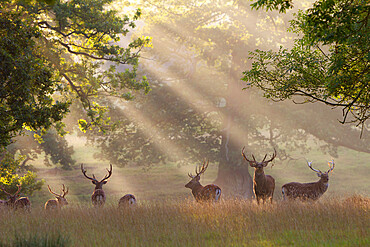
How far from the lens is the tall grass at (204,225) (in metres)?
8.89

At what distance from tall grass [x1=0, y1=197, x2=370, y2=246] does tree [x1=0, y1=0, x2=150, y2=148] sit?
8.71 feet

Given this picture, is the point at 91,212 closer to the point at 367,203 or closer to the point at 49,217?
the point at 49,217

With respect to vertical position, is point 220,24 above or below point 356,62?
above

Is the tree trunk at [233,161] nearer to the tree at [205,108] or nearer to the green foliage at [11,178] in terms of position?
the tree at [205,108]

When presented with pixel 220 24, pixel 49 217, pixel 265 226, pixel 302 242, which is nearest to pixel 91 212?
pixel 49 217

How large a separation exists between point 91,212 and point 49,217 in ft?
4.00

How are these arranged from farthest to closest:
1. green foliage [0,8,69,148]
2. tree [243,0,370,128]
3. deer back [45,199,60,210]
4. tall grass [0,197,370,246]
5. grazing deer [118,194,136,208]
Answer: deer back [45,199,60,210]
grazing deer [118,194,136,208]
green foliage [0,8,69,148]
tall grass [0,197,370,246]
tree [243,0,370,128]

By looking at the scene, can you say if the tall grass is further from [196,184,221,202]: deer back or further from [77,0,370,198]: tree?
[77,0,370,198]: tree

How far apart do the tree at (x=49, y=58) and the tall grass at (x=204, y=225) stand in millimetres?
2654

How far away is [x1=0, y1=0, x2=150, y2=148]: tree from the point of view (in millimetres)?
10055

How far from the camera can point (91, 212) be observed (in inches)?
479

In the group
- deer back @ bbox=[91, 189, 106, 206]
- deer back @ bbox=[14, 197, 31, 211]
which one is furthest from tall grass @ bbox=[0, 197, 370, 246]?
deer back @ bbox=[14, 197, 31, 211]

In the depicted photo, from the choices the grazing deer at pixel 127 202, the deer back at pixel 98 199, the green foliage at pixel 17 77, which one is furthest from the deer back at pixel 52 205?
the green foliage at pixel 17 77

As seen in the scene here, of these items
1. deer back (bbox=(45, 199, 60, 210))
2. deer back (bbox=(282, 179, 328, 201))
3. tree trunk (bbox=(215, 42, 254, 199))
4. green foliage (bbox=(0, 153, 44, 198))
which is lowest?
deer back (bbox=(282, 179, 328, 201))
